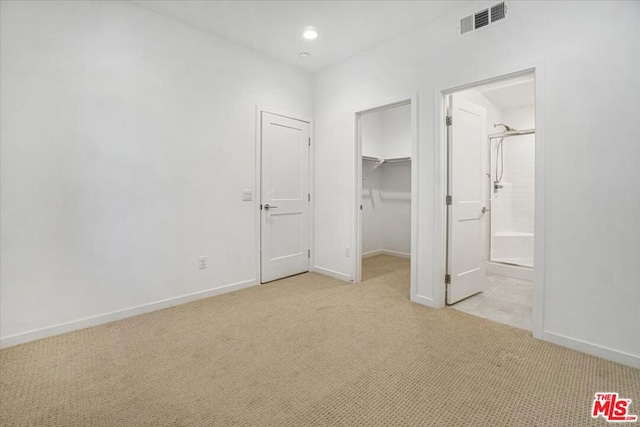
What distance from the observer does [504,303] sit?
3066 millimetres

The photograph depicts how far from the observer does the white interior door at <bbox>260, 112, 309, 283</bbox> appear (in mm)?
3668

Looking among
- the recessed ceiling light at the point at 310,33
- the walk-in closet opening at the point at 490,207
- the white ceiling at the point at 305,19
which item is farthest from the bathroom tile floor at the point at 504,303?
the recessed ceiling light at the point at 310,33

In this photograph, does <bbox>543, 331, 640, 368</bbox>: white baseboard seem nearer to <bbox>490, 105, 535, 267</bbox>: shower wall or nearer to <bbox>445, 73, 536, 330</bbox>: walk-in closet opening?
<bbox>445, 73, 536, 330</bbox>: walk-in closet opening

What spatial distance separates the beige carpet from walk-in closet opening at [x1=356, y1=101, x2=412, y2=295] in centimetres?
268

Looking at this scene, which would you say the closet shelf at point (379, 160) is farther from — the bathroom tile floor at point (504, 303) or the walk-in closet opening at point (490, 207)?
the bathroom tile floor at point (504, 303)

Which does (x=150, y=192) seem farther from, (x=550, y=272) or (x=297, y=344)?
(x=550, y=272)

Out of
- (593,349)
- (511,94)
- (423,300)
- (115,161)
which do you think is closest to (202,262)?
(115,161)

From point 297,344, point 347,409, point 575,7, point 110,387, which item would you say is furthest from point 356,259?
point 575,7

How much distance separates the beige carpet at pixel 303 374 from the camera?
150cm

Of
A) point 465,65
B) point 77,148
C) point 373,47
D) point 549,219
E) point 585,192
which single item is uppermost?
point 373,47

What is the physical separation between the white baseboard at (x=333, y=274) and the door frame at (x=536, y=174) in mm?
1141

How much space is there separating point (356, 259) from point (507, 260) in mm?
2292

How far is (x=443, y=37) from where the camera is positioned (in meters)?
2.78

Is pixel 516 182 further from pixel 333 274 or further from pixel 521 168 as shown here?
pixel 333 274
